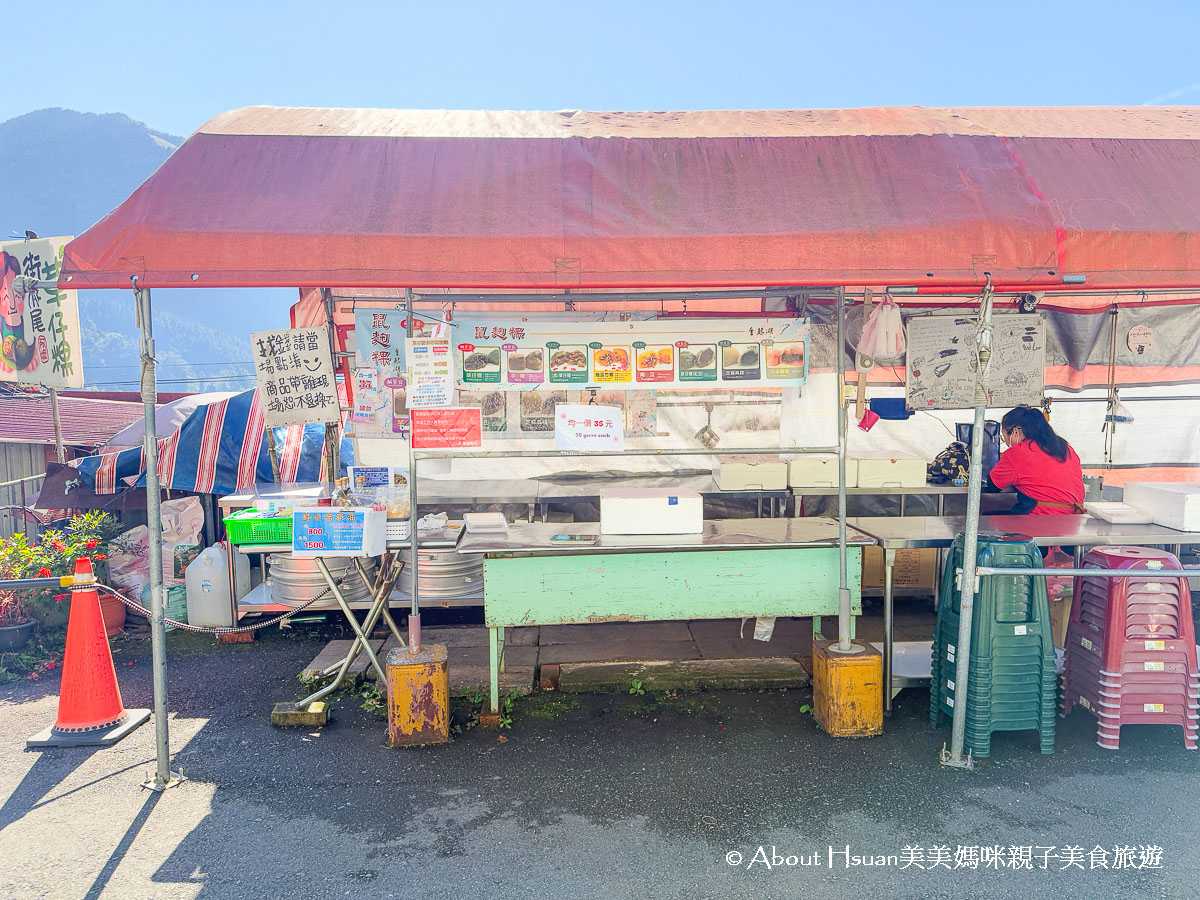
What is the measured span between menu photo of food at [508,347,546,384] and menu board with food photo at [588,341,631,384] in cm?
32

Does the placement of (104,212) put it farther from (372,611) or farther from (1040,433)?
(1040,433)

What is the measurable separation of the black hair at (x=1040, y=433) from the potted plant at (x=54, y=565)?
7429 millimetres

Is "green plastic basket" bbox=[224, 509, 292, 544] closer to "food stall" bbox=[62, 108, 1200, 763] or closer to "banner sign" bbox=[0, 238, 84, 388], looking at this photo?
"food stall" bbox=[62, 108, 1200, 763]

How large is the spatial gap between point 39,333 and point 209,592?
2.51m

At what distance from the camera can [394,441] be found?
7.31 meters

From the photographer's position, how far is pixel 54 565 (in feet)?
20.6

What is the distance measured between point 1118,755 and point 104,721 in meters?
5.99

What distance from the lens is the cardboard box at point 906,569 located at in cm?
718

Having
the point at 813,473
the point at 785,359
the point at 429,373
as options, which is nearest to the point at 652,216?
the point at 785,359

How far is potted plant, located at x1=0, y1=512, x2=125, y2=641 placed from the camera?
20.4 ft

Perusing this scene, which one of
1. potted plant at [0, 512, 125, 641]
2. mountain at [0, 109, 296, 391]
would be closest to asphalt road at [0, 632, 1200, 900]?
potted plant at [0, 512, 125, 641]

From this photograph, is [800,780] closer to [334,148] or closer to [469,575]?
[469,575]

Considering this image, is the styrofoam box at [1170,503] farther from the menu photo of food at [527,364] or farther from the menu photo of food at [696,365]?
the menu photo of food at [527,364]

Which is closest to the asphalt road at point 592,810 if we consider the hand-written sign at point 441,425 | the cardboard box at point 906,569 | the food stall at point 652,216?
the food stall at point 652,216
